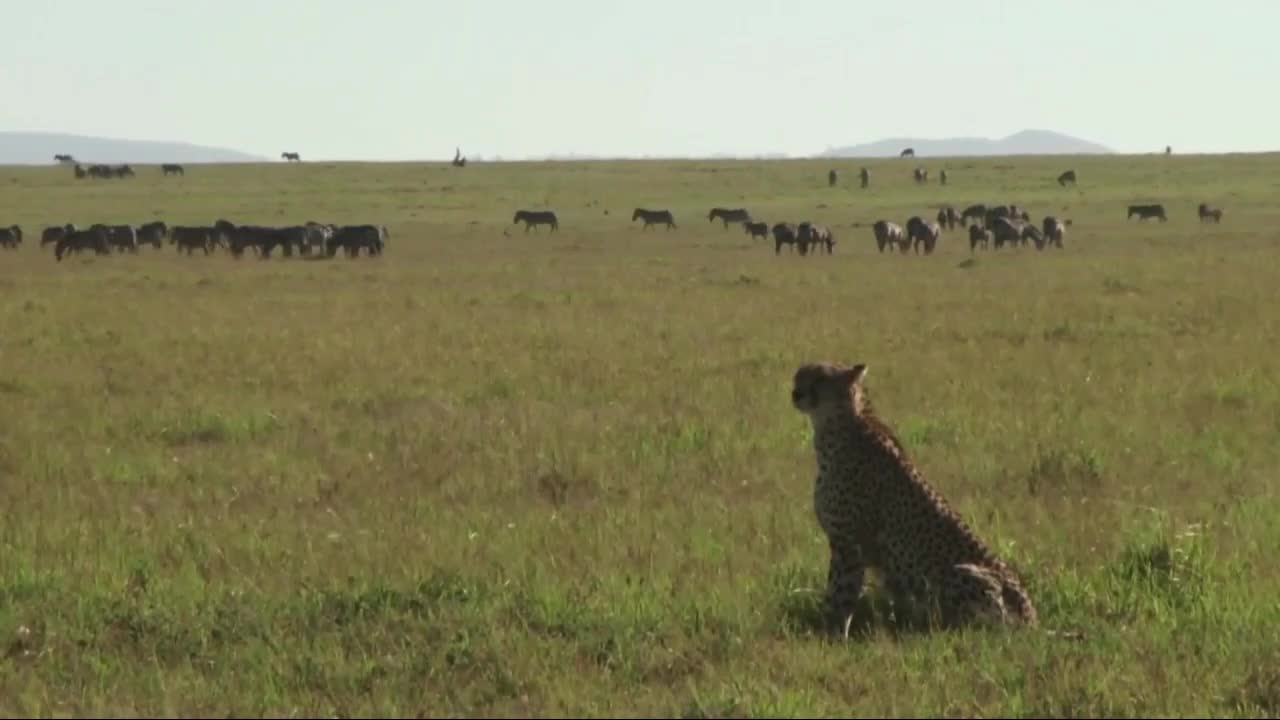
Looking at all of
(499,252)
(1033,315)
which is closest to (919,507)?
(1033,315)

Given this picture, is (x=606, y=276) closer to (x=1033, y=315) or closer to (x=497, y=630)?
(x=1033, y=315)

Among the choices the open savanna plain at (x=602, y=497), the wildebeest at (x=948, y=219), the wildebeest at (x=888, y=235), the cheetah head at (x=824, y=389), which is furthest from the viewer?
the wildebeest at (x=948, y=219)

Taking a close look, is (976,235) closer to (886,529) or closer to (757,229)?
(757,229)

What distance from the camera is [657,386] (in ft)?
49.7

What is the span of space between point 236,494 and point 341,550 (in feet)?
6.95

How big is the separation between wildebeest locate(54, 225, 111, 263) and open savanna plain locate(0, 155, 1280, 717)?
15.8 metres

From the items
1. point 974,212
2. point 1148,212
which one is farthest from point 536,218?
point 1148,212

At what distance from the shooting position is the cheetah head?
7129 mm

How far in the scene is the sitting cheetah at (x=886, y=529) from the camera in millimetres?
6730

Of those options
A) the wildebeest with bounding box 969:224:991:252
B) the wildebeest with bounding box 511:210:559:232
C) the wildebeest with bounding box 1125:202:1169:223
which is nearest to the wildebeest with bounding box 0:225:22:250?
the wildebeest with bounding box 511:210:559:232

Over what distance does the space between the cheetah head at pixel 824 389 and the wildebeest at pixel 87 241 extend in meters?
38.4

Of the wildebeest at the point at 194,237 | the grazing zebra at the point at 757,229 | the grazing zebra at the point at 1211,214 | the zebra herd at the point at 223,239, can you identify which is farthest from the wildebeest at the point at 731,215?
the wildebeest at the point at 194,237

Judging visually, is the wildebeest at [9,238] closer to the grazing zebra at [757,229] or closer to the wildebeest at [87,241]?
the wildebeest at [87,241]

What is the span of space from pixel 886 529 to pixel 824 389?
2.16 feet
